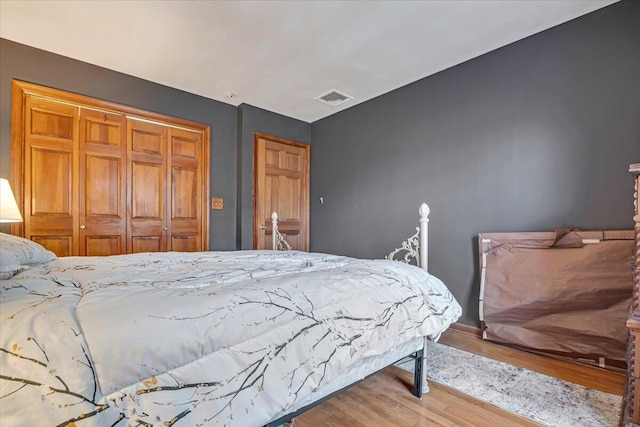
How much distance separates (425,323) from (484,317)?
1.44m

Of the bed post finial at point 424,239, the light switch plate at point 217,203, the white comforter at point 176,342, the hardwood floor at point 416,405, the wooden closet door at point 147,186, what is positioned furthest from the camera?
the light switch plate at point 217,203

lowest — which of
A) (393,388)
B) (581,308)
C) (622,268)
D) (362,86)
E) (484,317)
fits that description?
(393,388)

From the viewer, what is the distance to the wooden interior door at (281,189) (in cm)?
399

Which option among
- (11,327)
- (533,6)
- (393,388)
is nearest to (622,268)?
(393,388)

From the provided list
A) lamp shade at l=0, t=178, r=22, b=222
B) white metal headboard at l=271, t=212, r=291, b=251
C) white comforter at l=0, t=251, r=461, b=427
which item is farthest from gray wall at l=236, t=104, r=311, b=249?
white comforter at l=0, t=251, r=461, b=427

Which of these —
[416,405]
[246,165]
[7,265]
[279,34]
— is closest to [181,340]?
[7,265]

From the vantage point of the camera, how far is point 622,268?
2.04 metres

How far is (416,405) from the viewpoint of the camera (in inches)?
65.3

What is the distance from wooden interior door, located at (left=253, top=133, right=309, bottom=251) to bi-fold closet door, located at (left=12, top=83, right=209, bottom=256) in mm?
641

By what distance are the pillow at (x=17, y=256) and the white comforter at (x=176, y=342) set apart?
0.05 m

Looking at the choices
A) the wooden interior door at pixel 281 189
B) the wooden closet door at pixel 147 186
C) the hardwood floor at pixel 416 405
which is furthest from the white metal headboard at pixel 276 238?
the hardwood floor at pixel 416 405

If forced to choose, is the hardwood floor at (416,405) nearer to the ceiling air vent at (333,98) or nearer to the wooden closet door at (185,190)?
the wooden closet door at (185,190)

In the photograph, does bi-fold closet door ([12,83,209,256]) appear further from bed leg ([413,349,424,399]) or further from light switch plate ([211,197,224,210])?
bed leg ([413,349,424,399])

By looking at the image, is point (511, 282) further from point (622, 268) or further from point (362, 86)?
point (362, 86)
